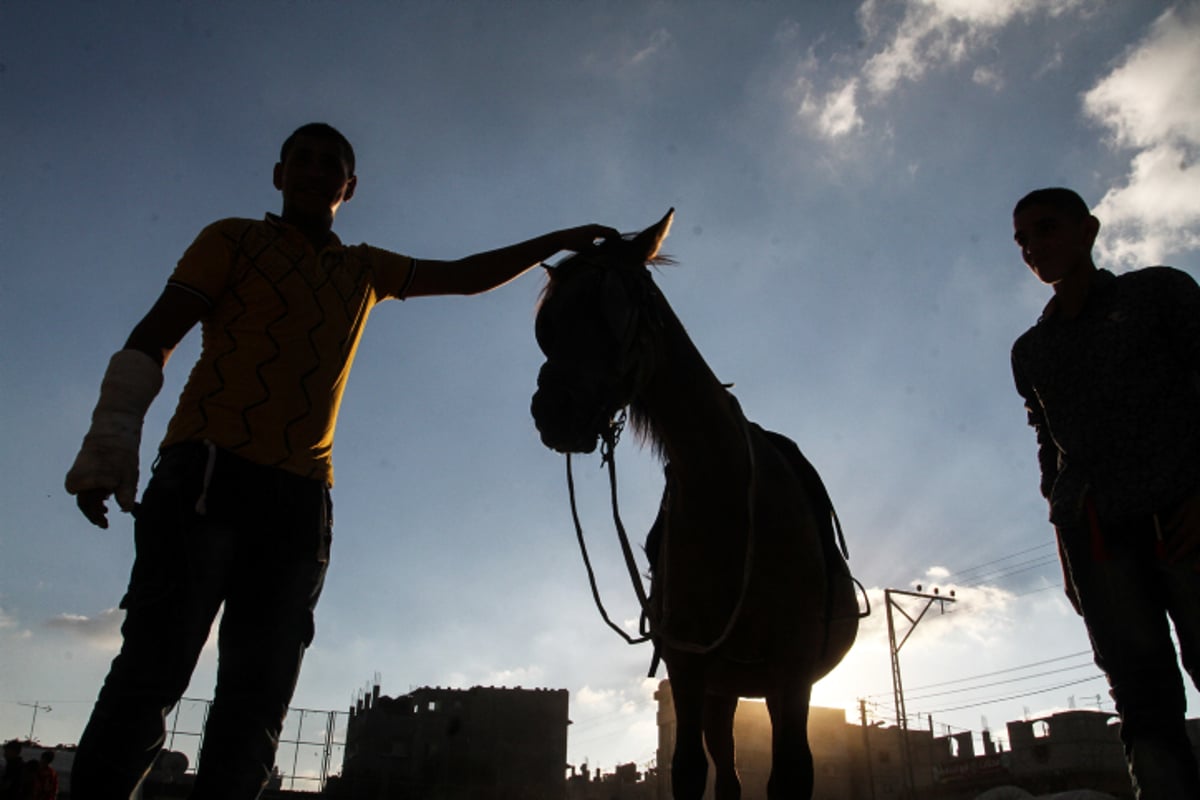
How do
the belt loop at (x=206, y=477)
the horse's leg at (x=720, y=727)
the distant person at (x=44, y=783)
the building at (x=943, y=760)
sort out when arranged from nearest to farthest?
the belt loop at (x=206, y=477) → the horse's leg at (x=720, y=727) → the distant person at (x=44, y=783) → the building at (x=943, y=760)

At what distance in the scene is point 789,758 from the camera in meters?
3.45

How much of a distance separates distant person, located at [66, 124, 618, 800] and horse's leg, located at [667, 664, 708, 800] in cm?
181

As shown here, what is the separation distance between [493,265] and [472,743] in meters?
51.7

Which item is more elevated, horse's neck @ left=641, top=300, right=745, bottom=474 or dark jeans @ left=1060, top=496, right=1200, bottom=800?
horse's neck @ left=641, top=300, right=745, bottom=474

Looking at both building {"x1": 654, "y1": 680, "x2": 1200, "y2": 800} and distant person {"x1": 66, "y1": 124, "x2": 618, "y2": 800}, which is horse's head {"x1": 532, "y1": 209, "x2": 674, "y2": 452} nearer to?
distant person {"x1": 66, "y1": 124, "x2": 618, "y2": 800}

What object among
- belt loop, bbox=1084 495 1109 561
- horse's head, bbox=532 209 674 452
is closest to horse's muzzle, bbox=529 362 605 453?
horse's head, bbox=532 209 674 452

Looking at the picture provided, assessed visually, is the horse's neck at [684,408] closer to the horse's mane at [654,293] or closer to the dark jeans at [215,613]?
the horse's mane at [654,293]

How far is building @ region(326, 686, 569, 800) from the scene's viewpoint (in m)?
48.4

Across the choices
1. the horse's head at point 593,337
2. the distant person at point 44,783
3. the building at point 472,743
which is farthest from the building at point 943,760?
the horse's head at point 593,337

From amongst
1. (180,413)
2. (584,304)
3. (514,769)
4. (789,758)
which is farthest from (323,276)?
(514,769)

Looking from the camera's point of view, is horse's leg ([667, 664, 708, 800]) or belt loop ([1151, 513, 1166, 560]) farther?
horse's leg ([667, 664, 708, 800])

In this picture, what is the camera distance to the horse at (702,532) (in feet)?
11.1

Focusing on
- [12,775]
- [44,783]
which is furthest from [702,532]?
[12,775]

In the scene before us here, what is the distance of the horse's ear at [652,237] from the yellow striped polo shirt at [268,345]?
4.35ft
